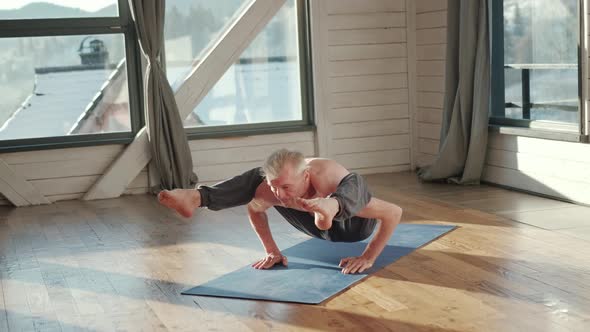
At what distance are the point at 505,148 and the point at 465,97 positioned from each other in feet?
1.61

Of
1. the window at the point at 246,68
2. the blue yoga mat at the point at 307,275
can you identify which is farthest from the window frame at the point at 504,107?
the window at the point at 246,68

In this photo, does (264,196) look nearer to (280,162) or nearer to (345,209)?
(280,162)

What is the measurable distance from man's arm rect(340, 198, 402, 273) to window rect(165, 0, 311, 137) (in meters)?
3.10

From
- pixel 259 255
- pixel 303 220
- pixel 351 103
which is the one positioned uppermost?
pixel 351 103

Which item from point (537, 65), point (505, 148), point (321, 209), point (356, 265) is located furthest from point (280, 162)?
point (505, 148)

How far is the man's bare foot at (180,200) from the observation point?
3.60 meters

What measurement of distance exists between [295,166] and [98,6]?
366 centimetres

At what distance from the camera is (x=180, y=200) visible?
11.9 ft

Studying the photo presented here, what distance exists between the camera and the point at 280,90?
715cm

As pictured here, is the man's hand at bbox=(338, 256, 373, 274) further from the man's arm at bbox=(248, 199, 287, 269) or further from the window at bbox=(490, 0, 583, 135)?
the window at bbox=(490, 0, 583, 135)

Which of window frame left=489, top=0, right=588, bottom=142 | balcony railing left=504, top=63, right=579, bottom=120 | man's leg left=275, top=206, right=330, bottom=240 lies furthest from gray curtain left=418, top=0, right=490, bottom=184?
man's leg left=275, top=206, right=330, bottom=240

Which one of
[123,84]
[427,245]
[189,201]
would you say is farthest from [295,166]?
[123,84]

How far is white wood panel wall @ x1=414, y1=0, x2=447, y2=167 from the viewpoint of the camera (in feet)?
22.6

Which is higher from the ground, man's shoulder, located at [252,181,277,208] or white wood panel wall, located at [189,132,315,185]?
man's shoulder, located at [252,181,277,208]
